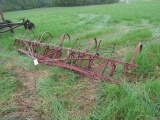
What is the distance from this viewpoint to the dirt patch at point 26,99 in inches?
82.7

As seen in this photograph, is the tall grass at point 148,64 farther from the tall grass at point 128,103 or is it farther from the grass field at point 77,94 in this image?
the tall grass at point 128,103

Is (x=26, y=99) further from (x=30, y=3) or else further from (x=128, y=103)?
(x=30, y=3)

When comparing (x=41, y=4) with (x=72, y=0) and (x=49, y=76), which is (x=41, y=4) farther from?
(x=49, y=76)

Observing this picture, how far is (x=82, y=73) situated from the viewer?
9.78 ft

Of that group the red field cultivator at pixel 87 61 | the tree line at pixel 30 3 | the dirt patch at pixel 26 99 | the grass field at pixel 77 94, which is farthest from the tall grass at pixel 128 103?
the tree line at pixel 30 3

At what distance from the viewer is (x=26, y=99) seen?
2.40 m

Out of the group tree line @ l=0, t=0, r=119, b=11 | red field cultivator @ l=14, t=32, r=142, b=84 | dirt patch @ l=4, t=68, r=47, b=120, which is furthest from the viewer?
tree line @ l=0, t=0, r=119, b=11

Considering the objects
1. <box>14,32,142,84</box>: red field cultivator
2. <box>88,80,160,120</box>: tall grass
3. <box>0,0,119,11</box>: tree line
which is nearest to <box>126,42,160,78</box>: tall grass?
<box>14,32,142,84</box>: red field cultivator

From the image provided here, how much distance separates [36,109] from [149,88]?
163 centimetres

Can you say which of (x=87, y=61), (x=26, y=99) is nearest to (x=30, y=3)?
(x=87, y=61)

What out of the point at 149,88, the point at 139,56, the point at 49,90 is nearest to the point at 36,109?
the point at 49,90

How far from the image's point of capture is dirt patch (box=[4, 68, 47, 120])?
2100 millimetres

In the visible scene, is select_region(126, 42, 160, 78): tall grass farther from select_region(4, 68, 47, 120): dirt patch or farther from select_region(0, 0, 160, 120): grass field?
select_region(4, 68, 47, 120): dirt patch

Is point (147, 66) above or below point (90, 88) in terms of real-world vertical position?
above
